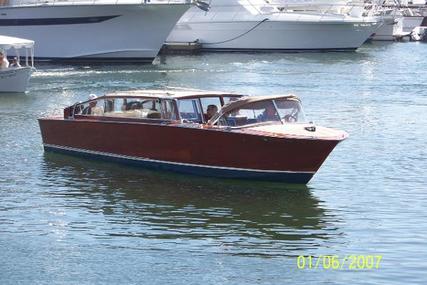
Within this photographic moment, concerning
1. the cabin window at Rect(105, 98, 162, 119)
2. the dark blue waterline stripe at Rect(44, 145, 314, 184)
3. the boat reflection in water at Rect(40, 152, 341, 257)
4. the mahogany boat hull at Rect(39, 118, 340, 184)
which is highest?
the cabin window at Rect(105, 98, 162, 119)

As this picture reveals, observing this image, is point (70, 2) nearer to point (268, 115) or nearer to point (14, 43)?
point (14, 43)

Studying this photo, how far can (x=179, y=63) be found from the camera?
63031mm

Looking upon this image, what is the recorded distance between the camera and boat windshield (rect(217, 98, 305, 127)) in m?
21.6

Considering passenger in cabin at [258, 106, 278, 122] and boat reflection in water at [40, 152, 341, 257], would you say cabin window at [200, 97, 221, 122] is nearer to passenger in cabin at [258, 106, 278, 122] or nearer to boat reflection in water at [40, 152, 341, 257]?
passenger in cabin at [258, 106, 278, 122]

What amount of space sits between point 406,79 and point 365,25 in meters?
23.0

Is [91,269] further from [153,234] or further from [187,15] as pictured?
[187,15]

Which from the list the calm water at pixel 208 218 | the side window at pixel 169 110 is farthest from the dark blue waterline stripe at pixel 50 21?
the side window at pixel 169 110

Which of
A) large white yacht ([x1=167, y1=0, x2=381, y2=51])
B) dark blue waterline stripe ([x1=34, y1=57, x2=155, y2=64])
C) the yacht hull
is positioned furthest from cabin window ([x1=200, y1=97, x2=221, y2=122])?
the yacht hull

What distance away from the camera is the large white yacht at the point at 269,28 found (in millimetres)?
72250

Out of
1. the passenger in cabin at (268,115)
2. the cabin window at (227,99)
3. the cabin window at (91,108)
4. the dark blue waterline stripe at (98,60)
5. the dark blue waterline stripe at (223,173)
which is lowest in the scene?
the dark blue waterline stripe at (98,60)

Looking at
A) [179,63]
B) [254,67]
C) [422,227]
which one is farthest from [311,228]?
[179,63]

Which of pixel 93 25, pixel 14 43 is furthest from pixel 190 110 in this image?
pixel 93 25

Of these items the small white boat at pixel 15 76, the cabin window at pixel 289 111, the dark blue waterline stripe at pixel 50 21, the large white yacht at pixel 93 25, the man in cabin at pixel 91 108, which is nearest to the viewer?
the cabin window at pixel 289 111

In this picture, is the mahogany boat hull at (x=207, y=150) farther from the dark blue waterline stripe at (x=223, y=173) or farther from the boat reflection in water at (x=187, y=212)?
the boat reflection in water at (x=187, y=212)
